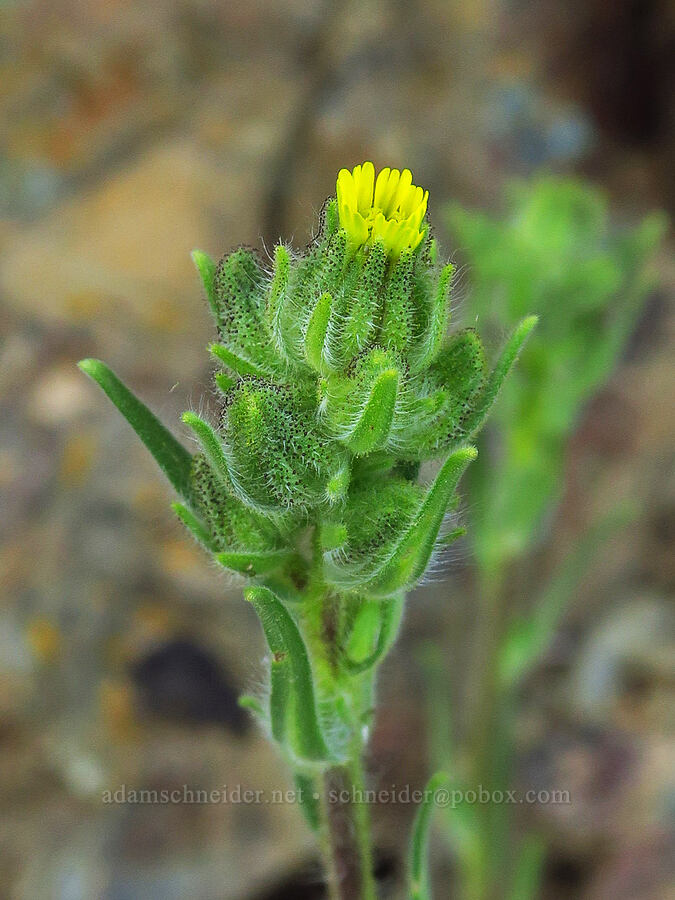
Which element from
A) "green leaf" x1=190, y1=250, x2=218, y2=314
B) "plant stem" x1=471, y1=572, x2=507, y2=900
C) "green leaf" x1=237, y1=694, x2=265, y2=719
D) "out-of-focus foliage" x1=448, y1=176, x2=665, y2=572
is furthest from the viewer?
"plant stem" x1=471, y1=572, x2=507, y2=900

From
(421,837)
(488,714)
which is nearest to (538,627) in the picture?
(488,714)

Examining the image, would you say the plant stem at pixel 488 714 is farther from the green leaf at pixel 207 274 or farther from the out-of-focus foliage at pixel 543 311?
the green leaf at pixel 207 274

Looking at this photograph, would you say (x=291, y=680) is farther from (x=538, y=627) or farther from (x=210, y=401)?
(x=210, y=401)

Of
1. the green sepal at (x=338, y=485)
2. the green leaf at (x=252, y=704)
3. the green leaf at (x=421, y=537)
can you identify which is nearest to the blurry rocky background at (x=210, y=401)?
the green leaf at (x=252, y=704)

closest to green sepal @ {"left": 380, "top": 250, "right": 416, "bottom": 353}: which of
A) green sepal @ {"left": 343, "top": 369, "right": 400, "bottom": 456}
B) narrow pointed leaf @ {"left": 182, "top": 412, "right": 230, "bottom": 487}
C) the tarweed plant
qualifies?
the tarweed plant

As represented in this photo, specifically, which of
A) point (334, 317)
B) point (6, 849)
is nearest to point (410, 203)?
point (334, 317)

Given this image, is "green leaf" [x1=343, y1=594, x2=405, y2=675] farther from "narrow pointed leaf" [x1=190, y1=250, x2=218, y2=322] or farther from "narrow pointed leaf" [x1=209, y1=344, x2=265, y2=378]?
"narrow pointed leaf" [x1=190, y1=250, x2=218, y2=322]

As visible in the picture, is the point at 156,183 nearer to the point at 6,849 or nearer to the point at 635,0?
the point at 635,0
